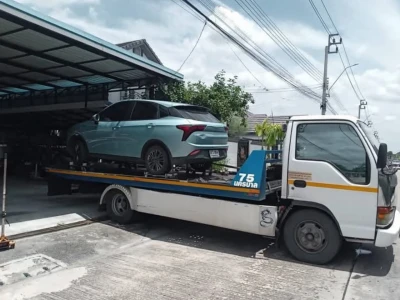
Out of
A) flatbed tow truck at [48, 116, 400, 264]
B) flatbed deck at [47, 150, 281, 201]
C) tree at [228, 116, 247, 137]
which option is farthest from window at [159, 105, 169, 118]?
tree at [228, 116, 247, 137]

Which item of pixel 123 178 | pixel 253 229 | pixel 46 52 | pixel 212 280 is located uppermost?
pixel 46 52

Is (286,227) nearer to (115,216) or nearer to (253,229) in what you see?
(253,229)

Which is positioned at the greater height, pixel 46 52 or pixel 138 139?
pixel 46 52

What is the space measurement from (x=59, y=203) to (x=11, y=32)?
14.5ft

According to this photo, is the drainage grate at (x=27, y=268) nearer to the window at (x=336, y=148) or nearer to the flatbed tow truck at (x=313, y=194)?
the flatbed tow truck at (x=313, y=194)

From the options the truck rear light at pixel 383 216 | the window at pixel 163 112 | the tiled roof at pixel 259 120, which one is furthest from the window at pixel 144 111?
the truck rear light at pixel 383 216

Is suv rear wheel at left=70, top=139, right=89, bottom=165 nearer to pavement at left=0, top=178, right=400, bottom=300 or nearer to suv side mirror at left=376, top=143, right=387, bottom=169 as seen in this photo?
pavement at left=0, top=178, right=400, bottom=300

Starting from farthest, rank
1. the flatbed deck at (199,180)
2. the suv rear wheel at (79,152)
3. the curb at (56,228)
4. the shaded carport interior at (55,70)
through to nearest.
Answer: the suv rear wheel at (79,152), the shaded carport interior at (55,70), the curb at (56,228), the flatbed deck at (199,180)

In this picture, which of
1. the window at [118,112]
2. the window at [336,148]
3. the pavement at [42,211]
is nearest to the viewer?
the window at [336,148]

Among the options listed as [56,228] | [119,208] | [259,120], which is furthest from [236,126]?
[259,120]

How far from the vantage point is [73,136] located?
9.45 metres

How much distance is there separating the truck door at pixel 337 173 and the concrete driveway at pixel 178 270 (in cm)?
76

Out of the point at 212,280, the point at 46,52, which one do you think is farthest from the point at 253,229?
the point at 46,52

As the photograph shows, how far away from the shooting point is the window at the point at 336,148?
5238mm
